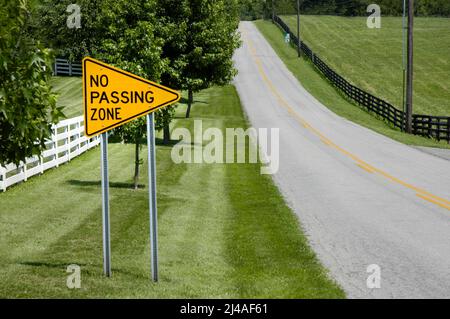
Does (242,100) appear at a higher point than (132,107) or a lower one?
lower

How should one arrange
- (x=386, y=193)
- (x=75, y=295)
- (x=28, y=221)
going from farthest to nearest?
(x=386, y=193) < (x=28, y=221) < (x=75, y=295)

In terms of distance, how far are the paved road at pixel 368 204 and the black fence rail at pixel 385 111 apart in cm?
308

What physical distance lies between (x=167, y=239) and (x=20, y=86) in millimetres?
4546

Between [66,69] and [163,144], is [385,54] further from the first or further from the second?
[163,144]

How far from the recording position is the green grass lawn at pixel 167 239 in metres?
9.72

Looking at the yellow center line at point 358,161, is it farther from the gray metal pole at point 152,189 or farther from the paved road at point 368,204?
the gray metal pole at point 152,189

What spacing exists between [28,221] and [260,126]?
26.6 m

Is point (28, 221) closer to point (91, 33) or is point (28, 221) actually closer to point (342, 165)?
point (342, 165)

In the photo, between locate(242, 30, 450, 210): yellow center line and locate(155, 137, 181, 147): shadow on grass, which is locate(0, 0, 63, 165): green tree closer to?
locate(242, 30, 450, 210): yellow center line

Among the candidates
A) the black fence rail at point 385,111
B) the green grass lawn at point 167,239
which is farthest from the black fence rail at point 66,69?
the green grass lawn at point 167,239

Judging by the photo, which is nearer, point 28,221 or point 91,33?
point 28,221

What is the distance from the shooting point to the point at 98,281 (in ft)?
32.8

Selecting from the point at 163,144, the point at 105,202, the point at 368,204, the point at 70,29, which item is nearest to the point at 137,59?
the point at 368,204
